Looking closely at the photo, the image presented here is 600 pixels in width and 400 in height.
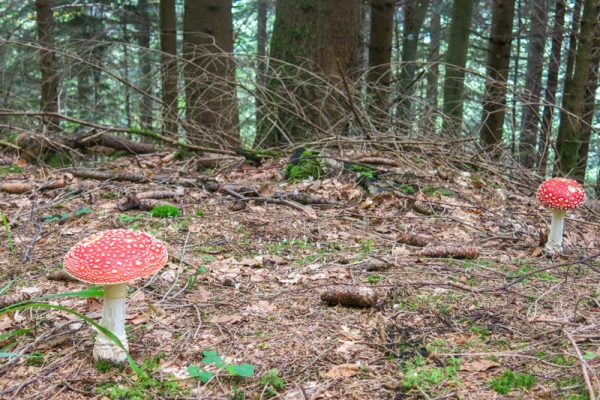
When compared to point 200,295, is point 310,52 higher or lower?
higher

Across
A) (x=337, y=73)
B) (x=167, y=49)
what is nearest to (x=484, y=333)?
(x=337, y=73)

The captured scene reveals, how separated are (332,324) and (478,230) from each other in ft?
8.10

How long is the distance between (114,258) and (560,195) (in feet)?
11.7

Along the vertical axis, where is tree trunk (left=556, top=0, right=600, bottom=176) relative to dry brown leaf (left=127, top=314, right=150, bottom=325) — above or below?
above

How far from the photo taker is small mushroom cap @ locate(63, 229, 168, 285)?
2314 mm

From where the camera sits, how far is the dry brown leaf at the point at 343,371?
95.0 inches

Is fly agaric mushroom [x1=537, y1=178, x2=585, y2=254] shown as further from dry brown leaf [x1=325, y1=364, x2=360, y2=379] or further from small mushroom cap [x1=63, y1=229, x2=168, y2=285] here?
small mushroom cap [x1=63, y1=229, x2=168, y2=285]

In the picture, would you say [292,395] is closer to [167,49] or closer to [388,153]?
[388,153]

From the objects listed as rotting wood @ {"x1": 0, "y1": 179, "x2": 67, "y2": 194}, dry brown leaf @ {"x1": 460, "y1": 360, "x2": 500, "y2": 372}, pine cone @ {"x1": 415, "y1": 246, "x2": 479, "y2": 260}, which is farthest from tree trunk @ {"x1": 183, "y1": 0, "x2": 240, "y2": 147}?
dry brown leaf @ {"x1": 460, "y1": 360, "x2": 500, "y2": 372}

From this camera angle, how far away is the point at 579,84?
6.86m

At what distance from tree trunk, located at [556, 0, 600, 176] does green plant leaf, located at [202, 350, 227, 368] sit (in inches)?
218

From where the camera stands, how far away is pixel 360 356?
2582 millimetres

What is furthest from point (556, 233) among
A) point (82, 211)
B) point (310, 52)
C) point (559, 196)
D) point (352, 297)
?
point (310, 52)

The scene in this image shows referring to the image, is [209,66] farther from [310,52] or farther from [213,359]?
[213,359]
